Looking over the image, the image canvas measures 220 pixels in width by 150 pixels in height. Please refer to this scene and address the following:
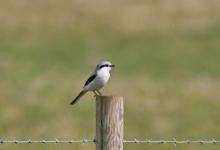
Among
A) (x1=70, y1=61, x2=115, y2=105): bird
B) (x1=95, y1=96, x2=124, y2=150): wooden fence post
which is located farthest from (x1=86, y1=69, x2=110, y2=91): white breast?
(x1=95, y1=96, x2=124, y2=150): wooden fence post

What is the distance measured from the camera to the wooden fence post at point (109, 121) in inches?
340

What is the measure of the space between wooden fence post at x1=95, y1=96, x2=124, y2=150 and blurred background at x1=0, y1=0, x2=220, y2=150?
18.8 ft

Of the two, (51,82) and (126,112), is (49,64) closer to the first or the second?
(51,82)

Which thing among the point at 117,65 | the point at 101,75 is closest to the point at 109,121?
the point at 101,75

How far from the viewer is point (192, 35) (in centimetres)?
3828

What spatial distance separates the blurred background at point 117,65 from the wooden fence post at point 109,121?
5.74m

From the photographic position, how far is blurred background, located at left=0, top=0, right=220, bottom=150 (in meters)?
21.9

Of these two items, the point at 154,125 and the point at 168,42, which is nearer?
the point at 154,125

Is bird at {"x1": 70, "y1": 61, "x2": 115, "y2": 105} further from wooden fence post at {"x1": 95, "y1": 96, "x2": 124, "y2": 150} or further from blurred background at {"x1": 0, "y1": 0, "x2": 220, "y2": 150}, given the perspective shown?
wooden fence post at {"x1": 95, "y1": 96, "x2": 124, "y2": 150}

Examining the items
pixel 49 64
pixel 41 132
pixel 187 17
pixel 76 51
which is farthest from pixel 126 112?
pixel 187 17

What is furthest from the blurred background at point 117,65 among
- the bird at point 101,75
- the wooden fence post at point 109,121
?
the wooden fence post at point 109,121

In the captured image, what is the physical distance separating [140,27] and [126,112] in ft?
53.5

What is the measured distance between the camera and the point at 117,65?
32312 mm

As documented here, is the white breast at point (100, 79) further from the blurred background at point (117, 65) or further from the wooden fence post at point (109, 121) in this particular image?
the wooden fence post at point (109, 121)
